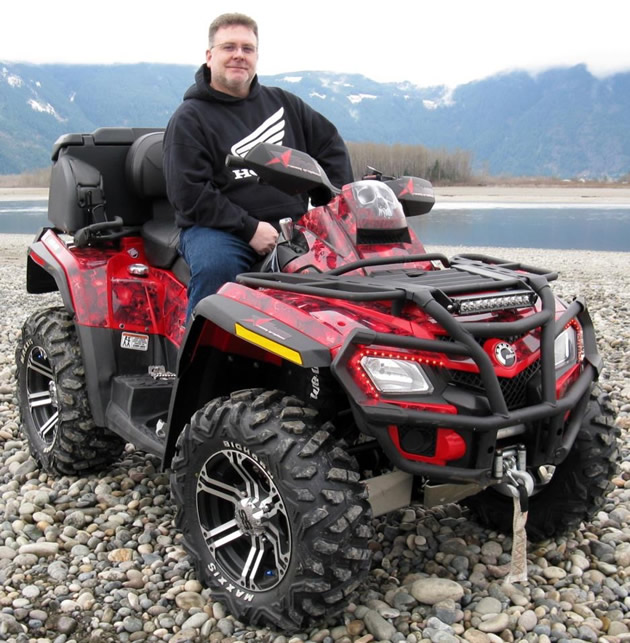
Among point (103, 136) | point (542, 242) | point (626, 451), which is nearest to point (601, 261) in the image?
point (542, 242)

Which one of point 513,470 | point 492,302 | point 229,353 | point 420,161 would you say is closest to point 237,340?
point 229,353

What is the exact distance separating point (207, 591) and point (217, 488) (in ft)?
1.50

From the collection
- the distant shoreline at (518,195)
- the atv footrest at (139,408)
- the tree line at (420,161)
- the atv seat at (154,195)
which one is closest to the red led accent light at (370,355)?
the atv footrest at (139,408)

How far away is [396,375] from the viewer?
2.63m

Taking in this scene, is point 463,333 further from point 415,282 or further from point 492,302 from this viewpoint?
point 415,282

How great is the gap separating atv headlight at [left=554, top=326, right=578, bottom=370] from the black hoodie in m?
1.41

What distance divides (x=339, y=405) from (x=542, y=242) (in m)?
28.3

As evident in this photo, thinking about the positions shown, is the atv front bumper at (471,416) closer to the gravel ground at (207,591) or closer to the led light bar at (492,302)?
the led light bar at (492,302)

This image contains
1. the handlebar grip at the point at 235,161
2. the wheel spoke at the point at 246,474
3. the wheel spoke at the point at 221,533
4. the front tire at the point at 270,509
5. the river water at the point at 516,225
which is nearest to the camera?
the front tire at the point at 270,509

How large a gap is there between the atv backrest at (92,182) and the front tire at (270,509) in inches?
69.6

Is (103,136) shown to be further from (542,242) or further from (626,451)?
(542,242)

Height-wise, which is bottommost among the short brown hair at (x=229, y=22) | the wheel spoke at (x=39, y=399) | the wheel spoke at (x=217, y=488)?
the wheel spoke at (x=39, y=399)

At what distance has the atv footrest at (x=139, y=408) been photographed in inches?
154

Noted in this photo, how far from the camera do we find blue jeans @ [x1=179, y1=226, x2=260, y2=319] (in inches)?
142
